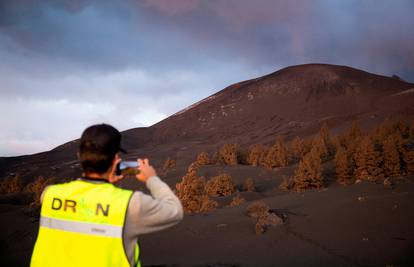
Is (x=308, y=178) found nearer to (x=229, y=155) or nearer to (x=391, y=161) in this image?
(x=391, y=161)

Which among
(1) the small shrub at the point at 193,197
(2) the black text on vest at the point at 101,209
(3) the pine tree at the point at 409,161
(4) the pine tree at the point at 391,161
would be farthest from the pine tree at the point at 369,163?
(2) the black text on vest at the point at 101,209

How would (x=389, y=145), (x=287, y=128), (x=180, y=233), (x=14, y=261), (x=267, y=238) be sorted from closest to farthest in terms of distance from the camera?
(x=14, y=261)
(x=267, y=238)
(x=180, y=233)
(x=389, y=145)
(x=287, y=128)

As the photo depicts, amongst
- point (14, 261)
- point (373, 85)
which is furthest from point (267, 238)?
point (373, 85)

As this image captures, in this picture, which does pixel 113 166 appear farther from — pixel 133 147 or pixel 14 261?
→ pixel 133 147

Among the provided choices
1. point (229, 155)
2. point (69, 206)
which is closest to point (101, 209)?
point (69, 206)

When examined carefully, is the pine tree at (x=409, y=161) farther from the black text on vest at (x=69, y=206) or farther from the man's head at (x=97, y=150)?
the black text on vest at (x=69, y=206)

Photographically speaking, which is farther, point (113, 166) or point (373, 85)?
point (373, 85)

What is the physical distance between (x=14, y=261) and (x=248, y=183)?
1861cm

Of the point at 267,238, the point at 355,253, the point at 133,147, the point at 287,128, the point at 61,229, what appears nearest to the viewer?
the point at 61,229

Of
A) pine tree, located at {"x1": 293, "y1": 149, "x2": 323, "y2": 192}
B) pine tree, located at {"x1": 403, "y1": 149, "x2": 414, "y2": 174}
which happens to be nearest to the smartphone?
pine tree, located at {"x1": 293, "y1": 149, "x2": 323, "y2": 192}

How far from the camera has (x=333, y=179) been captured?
24.3 m

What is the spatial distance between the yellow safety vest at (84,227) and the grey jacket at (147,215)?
0.12 feet

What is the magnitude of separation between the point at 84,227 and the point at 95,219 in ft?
0.23

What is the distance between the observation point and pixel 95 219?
5.63 ft
